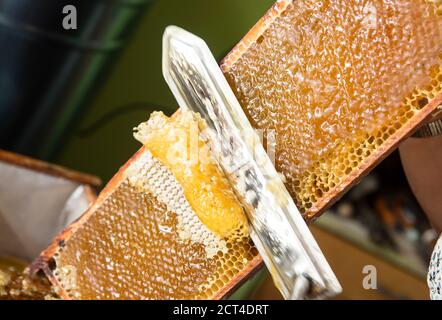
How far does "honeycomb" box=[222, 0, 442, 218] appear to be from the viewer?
0.62 m

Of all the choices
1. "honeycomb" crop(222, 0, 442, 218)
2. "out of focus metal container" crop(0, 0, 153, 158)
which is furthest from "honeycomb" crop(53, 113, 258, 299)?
"out of focus metal container" crop(0, 0, 153, 158)

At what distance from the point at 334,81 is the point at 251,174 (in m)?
0.17

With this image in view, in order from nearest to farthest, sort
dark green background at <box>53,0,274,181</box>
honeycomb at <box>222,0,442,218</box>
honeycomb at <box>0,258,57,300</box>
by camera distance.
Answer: honeycomb at <box>222,0,442,218</box> → honeycomb at <box>0,258,57,300</box> → dark green background at <box>53,0,274,181</box>

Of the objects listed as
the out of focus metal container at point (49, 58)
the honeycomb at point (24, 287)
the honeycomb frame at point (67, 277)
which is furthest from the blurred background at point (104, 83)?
the honeycomb at point (24, 287)

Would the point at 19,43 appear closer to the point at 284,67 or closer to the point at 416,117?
the point at 284,67

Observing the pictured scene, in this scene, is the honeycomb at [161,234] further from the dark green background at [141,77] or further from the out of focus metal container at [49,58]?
the out of focus metal container at [49,58]

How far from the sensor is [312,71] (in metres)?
0.68

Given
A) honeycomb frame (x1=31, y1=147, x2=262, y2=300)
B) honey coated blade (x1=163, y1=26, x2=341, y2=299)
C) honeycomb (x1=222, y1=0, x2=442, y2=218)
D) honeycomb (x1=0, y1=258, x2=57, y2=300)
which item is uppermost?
honeycomb (x1=222, y1=0, x2=442, y2=218)

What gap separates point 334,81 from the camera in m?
0.67

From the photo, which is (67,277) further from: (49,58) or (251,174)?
(49,58)

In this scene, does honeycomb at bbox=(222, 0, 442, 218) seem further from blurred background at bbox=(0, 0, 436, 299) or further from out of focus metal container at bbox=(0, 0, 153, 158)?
out of focus metal container at bbox=(0, 0, 153, 158)

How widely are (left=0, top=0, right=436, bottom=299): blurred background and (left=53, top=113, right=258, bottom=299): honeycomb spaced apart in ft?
0.60

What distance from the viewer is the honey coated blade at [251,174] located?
2.22 ft
